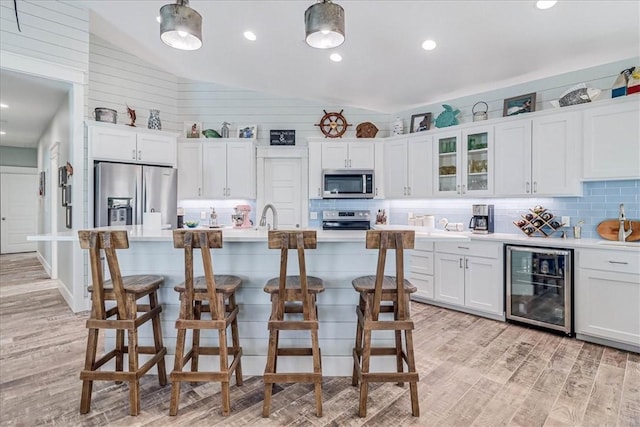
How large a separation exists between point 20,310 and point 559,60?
22.1 ft

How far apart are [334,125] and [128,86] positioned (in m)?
2.94

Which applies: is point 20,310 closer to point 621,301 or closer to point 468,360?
point 468,360

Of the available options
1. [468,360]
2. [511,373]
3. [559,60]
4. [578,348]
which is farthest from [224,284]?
[559,60]

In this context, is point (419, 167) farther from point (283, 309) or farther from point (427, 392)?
point (283, 309)

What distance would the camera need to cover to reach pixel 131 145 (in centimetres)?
419

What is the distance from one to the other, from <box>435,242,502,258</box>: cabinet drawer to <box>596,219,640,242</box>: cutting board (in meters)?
0.96

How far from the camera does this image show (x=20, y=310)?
3949mm

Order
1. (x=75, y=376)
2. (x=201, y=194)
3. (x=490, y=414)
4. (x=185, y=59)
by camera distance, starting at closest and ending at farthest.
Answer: (x=490, y=414) < (x=75, y=376) < (x=185, y=59) < (x=201, y=194)

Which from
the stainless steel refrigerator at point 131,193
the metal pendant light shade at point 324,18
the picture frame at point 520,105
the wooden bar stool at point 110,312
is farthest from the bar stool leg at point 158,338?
the picture frame at point 520,105

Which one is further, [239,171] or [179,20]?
[239,171]

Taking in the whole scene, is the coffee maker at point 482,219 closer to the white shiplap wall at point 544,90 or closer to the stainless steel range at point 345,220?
the white shiplap wall at point 544,90

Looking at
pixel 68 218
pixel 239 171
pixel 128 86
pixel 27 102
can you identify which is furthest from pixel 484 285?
pixel 27 102

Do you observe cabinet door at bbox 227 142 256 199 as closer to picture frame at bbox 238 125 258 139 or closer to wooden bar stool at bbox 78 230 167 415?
picture frame at bbox 238 125 258 139

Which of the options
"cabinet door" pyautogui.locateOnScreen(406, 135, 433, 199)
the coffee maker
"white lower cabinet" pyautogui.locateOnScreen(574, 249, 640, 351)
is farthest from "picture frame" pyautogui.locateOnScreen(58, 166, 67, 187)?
"white lower cabinet" pyautogui.locateOnScreen(574, 249, 640, 351)
